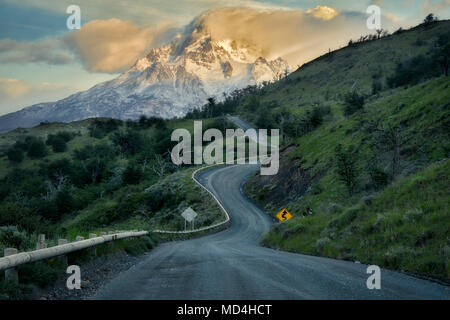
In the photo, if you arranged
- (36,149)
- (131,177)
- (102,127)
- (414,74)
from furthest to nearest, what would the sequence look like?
1. (102,127)
2. (36,149)
3. (414,74)
4. (131,177)

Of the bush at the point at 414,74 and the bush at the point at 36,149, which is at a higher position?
the bush at the point at 414,74

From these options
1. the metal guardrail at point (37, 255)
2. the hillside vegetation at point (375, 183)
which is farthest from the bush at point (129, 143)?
the metal guardrail at point (37, 255)

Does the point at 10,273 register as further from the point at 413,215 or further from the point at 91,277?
the point at 413,215

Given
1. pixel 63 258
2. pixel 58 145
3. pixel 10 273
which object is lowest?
pixel 63 258

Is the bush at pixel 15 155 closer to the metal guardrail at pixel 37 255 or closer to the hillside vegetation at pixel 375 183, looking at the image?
the hillside vegetation at pixel 375 183

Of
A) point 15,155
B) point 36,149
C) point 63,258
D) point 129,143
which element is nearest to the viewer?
point 63,258

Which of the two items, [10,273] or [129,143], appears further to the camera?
[129,143]

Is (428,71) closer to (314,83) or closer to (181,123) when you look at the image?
(314,83)

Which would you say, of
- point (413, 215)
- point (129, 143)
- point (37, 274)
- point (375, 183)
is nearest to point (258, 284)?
point (37, 274)

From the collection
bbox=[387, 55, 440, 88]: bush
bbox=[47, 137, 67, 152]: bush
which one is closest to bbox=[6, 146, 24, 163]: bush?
bbox=[47, 137, 67, 152]: bush

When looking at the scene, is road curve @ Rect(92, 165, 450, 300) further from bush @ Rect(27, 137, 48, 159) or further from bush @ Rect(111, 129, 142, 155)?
bush @ Rect(27, 137, 48, 159)

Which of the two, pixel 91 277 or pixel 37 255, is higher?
pixel 37 255

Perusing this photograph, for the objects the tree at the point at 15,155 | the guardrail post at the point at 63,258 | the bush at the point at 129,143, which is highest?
the bush at the point at 129,143
